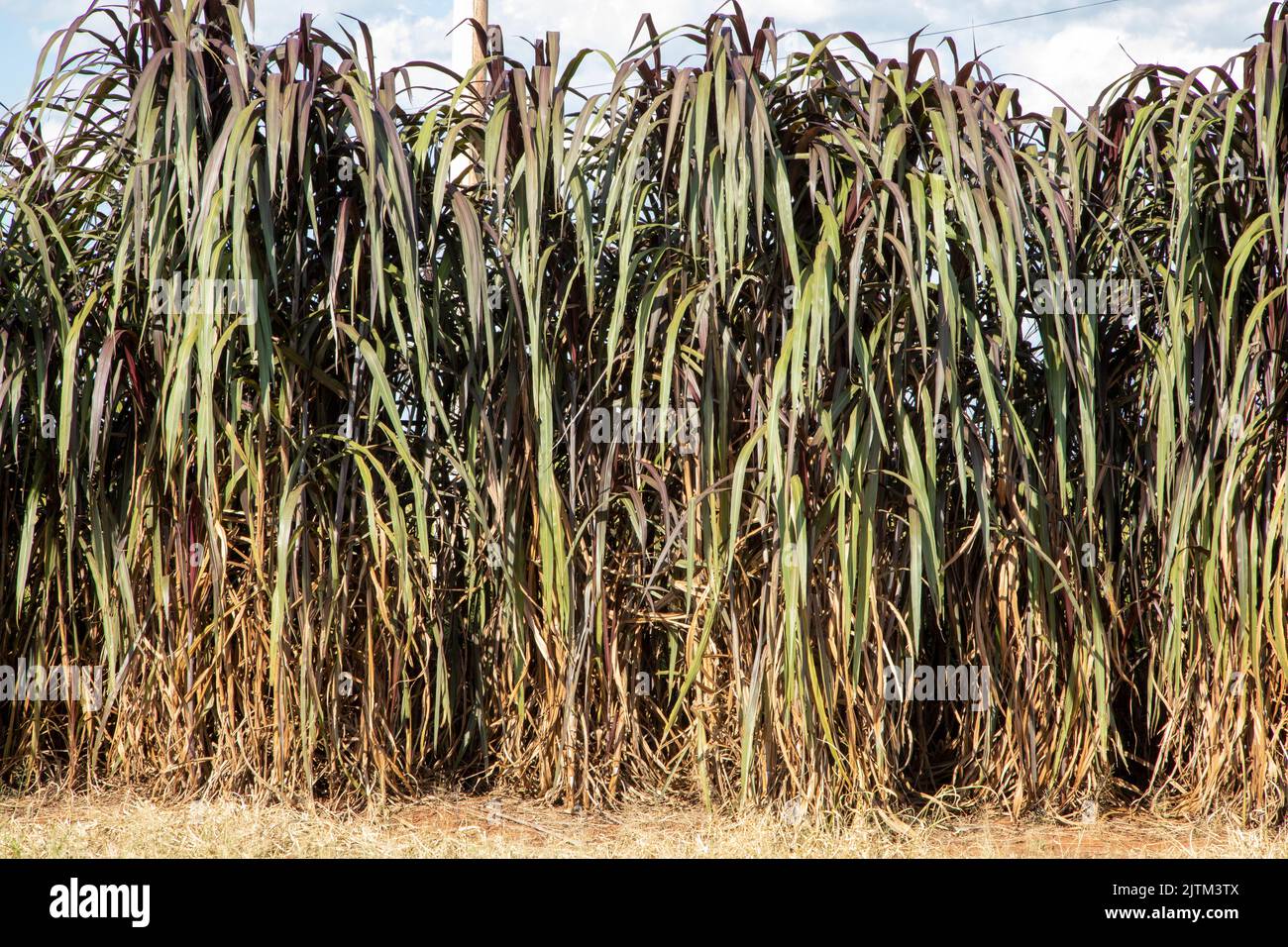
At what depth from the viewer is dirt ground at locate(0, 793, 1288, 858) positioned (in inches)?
72.4

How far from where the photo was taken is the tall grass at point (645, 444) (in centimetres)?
191

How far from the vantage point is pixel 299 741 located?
6.70ft

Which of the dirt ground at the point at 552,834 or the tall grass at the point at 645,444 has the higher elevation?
the tall grass at the point at 645,444

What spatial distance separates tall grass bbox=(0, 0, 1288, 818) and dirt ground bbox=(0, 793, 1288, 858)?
2.6 inches

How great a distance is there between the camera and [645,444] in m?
2.07

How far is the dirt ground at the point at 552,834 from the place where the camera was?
6.03ft

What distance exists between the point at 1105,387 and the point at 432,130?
1.40 m

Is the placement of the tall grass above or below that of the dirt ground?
above

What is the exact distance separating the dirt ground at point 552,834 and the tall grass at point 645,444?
0.07 metres

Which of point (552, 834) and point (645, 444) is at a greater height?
point (645, 444)

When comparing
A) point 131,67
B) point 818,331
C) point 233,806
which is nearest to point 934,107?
point 818,331

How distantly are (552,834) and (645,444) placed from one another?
0.74 metres

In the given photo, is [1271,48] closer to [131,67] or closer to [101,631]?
[131,67]

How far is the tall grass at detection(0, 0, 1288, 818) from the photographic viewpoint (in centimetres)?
191
